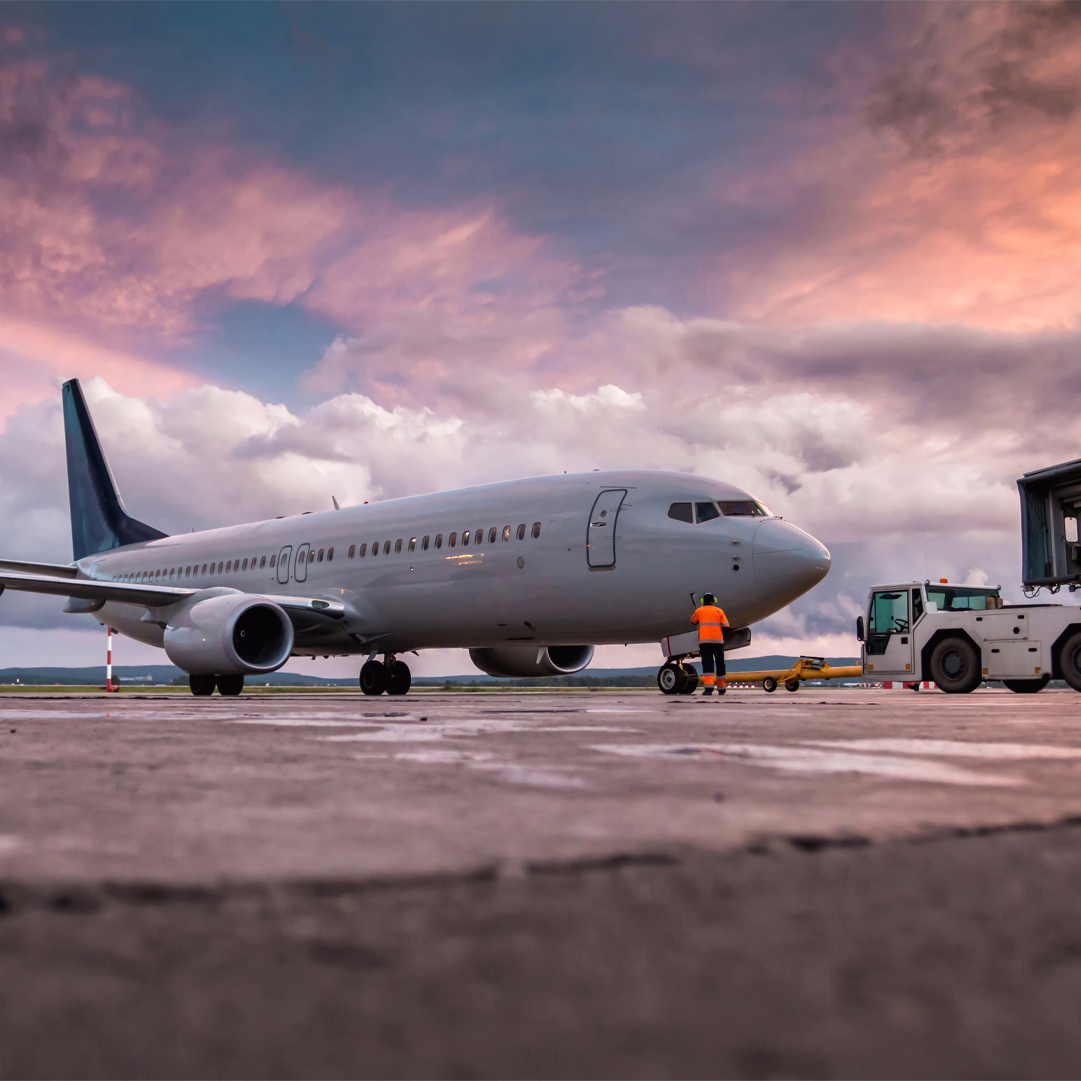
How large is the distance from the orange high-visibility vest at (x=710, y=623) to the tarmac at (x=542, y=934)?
989 centimetres

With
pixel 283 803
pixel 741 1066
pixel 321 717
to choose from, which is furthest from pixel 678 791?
pixel 321 717

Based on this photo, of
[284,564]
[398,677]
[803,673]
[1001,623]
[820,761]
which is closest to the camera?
[820,761]

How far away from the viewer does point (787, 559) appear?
12.1 metres

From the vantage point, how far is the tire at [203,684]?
17219 millimetres

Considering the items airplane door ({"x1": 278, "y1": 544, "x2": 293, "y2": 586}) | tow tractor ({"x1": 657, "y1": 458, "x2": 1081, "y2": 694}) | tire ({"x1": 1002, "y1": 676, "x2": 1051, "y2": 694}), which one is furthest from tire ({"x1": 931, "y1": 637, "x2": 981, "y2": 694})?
airplane door ({"x1": 278, "y1": 544, "x2": 293, "y2": 586})

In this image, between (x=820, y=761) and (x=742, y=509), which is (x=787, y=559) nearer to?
(x=742, y=509)

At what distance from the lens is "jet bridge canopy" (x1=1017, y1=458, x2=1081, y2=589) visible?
15.1 meters

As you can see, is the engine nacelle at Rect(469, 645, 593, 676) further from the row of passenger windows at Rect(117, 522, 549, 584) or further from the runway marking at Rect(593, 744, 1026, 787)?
the runway marking at Rect(593, 744, 1026, 787)

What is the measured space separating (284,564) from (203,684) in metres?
2.61

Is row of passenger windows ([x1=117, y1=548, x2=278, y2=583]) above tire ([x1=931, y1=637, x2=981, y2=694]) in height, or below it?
above

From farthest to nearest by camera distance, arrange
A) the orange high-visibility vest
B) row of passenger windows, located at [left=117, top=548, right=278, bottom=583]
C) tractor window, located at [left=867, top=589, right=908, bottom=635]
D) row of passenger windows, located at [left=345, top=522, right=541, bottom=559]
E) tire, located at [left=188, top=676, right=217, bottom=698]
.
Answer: row of passenger windows, located at [left=117, top=548, right=278, bottom=583], tractor window, located at [left=867, top=589, right=908, bottom=635], tire, located at [left=188, top=676, right=217, bottom=698], row of passenger windows, located at [left=345, top=522, right=541, bottom=559], the orange high-visibility vest

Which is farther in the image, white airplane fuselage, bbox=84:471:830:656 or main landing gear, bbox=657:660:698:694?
main landing gear, bbox=657:660:698:694

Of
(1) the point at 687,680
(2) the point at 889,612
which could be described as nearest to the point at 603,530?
(1) the point at 687,680

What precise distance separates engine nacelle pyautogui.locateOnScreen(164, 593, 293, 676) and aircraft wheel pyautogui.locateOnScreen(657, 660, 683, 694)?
227 inches
